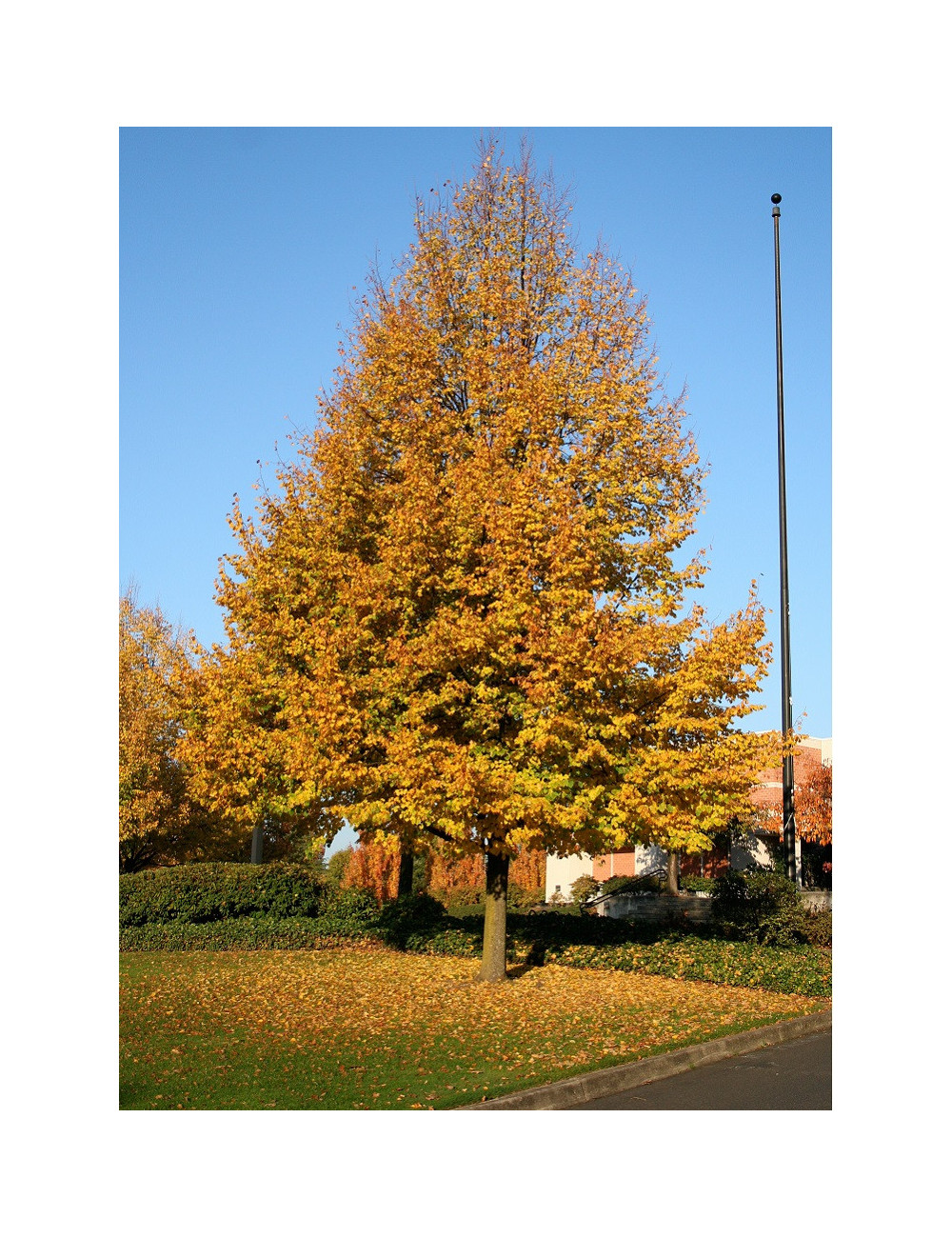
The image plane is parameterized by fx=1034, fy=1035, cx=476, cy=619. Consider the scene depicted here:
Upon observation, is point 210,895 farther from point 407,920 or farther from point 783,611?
point 783,611

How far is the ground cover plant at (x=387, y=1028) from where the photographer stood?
733 centimetres

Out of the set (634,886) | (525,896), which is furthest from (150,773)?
(525,896)

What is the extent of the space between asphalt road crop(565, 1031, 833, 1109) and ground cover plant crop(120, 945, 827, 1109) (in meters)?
0.44

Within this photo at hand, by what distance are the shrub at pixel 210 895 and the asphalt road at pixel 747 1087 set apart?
11388 mm

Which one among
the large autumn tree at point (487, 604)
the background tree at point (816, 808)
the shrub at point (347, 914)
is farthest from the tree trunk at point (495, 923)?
the background tree at point (816, 808)

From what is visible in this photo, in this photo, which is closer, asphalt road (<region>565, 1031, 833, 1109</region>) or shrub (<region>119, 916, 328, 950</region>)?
asphalt road (<region>565, 1031, 833, 1109</region>)

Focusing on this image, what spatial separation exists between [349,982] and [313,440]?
674cm

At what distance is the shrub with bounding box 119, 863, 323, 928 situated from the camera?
1822 cm

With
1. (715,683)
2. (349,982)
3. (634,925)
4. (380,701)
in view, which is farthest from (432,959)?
(715,683)

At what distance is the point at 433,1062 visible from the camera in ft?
26.9

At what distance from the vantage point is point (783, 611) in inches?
662

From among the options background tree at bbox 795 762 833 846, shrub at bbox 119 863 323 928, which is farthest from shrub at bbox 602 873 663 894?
shrub at bbox 119 863 323 928

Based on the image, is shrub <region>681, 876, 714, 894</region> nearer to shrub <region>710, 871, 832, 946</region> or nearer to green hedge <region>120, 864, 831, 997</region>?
green hedge <region>120, 864, 831, 997</region>
